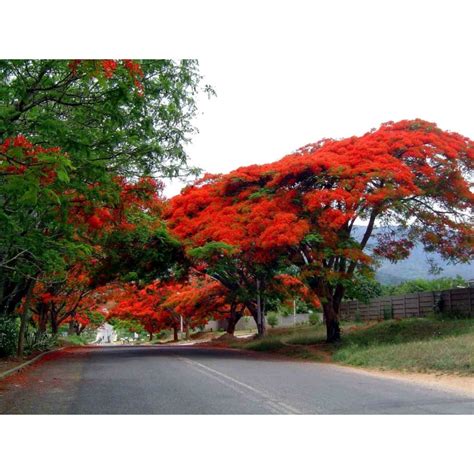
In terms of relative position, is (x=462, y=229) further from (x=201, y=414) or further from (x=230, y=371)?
(x=201, y=414)

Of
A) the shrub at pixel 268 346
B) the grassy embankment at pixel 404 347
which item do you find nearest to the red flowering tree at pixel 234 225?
the shrub at pixel 268 346

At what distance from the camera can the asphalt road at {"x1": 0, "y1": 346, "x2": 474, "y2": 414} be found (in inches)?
337

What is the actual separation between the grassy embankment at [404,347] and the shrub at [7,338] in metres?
9.91

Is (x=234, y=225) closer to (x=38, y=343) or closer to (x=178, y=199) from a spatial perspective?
(x=178, y=199)

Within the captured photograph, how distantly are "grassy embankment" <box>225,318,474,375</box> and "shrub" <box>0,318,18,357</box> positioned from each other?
9906 mm

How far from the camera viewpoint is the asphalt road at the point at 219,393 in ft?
28.1

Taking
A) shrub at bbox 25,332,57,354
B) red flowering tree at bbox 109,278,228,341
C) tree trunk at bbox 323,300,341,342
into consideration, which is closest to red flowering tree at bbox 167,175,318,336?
tree trunk at bbox 323,300,341,342

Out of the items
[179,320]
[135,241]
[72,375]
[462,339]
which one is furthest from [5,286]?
[179,320]

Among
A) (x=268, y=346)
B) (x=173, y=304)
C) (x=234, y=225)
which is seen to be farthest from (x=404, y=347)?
(x=173, y=304)

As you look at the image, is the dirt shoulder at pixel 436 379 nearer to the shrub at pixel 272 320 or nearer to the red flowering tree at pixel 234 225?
the red flowering tree at pixel 234 225

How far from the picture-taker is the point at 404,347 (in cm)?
1714

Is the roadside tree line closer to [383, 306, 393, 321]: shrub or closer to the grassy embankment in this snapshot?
the grassy embankment

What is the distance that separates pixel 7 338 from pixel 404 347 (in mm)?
12992

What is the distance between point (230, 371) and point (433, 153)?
33.9 ft
